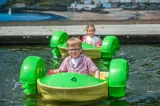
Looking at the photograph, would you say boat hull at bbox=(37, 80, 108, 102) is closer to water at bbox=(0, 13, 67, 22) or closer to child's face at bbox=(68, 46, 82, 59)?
child's face at bbox=(68, 46, 82, 59)

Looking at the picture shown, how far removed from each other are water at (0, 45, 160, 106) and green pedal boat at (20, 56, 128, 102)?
190 mm

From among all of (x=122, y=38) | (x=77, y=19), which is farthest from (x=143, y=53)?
(x=77, y=19)

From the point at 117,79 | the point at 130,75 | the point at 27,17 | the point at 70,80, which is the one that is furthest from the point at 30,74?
the point at 27,17

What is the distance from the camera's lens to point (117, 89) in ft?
22.4

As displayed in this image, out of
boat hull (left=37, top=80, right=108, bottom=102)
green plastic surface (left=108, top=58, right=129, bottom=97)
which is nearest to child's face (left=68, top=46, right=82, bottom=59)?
green plastic surface (left=108, top=58, right=129, bottom=97)

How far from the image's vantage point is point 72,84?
6387 mm

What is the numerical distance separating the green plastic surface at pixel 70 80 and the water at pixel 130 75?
377mm

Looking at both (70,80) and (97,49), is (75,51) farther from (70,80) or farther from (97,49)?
(97,49)

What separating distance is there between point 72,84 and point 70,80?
94 millimetres

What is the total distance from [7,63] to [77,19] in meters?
8.04

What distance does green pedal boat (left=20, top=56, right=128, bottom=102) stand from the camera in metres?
6.36

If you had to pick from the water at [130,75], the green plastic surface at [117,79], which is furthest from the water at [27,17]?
the green plastic surface at [117,79]

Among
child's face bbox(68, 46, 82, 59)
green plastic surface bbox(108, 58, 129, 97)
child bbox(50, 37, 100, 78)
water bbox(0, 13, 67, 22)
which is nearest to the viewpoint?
green plastic surface bbox(108, 58, 129, 97)

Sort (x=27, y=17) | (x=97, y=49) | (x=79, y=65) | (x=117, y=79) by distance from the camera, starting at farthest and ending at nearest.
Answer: (x=27, y=17)
(x=97, y=49)
(x=79, y=65)
(x=117, y=79)
